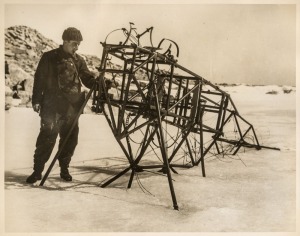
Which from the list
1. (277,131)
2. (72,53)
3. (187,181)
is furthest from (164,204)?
(277,131)

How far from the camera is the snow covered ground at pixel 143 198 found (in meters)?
4.18

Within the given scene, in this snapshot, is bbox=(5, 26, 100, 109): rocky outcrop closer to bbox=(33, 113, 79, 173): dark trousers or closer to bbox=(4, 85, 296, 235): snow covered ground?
bbox=(4, 85, 296, 235): snow covered ground

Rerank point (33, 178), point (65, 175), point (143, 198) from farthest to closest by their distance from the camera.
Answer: point (65, 175) → point (33, 178) → point (143, 198)

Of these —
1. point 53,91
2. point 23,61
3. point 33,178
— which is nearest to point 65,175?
point 33,178

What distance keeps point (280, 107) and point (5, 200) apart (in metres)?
11.3

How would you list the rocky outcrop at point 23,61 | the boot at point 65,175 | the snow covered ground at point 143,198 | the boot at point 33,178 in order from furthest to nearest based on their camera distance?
the rocky outcrop at point 23,61 < the boot at point 65,175 < the boot at point 33,178 < the snow covered ground at point 143,198

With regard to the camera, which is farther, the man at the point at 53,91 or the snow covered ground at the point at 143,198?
the man at the point at 53,91

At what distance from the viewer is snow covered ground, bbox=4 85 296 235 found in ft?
13.7

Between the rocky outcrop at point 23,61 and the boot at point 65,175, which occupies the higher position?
the rocky outcrop at point 23,61

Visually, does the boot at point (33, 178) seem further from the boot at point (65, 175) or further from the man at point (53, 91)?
the boot at point (65, 175)

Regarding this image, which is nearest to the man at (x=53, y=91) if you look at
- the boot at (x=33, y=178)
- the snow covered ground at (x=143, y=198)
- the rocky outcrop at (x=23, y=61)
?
the boot at (x=33, y=178)

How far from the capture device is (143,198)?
478 cm

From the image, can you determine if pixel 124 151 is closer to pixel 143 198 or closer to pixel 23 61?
pixel 143 198

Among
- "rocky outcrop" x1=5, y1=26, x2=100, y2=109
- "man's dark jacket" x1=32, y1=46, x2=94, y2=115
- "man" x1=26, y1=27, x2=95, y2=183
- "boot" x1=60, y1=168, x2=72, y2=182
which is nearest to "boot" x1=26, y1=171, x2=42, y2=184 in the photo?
"man" x1=26, y1=27, x2=95, y2=183
